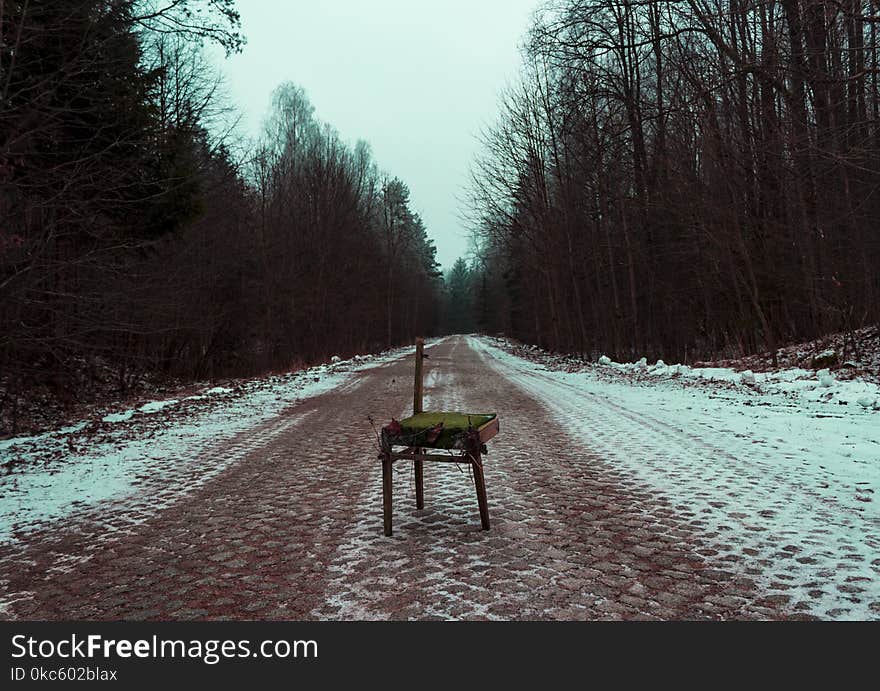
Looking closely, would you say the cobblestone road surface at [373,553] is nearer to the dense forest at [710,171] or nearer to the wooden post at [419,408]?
the wooden post at [419,408]

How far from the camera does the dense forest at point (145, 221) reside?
7.80 metres

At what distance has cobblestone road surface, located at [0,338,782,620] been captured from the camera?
3.35 metres

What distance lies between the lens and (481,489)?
449cm

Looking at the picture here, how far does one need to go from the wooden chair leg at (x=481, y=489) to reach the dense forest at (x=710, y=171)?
859 cm

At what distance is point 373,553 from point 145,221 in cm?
1022

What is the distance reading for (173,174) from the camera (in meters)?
10.9

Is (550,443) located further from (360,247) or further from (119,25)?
(360,247)

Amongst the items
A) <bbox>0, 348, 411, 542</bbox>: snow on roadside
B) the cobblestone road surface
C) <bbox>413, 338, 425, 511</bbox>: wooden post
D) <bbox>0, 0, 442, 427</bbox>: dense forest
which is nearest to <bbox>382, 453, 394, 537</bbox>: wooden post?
the cobblestone road surface

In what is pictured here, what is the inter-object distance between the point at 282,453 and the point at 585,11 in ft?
52.1

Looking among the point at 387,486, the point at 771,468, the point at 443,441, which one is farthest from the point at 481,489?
the point at 771,468

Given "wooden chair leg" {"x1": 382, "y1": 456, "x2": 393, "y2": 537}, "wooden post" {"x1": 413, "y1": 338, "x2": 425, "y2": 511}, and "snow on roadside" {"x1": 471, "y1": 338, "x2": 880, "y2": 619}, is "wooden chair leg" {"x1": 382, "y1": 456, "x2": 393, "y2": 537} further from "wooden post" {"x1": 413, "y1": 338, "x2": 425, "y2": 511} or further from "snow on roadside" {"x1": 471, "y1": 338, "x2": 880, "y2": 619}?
"snow on roadside" {"x1": 471, "y1": 338, "x2": 880, "y2": 619}

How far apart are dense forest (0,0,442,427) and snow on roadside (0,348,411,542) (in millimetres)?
1215

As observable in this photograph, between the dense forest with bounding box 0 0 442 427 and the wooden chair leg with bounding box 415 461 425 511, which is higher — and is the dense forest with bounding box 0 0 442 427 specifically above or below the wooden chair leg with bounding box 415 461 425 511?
above

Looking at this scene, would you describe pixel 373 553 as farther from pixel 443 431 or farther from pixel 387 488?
pixel 443 431
